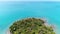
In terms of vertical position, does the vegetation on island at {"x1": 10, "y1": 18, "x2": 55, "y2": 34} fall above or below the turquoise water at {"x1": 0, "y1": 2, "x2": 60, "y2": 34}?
below

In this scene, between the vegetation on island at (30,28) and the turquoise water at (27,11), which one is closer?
the vegetation on island at (30,28)

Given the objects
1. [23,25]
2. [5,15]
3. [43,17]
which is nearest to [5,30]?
[5,15]

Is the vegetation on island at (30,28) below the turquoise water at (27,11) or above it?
below

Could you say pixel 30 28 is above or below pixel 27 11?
below

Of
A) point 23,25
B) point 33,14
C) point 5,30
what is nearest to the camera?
point 23,25

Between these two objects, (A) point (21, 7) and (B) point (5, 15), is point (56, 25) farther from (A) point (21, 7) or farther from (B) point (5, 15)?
(B) point (5, 15)

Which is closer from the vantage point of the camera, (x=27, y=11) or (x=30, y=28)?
(x=30, y=28)

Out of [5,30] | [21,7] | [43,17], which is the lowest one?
[5,30]

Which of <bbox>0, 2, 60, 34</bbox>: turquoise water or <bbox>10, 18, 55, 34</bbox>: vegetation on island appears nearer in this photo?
<bbox>10, 18, 55, 34</bbox>: vegetation on island
